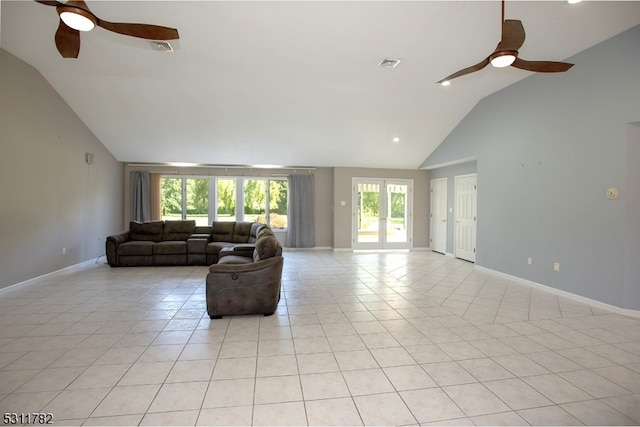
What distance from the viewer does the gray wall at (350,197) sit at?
8.66 m

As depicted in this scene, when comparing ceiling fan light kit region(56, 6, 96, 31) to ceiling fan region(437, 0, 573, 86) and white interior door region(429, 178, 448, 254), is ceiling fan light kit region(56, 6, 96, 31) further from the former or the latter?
white interior door region(429, 178, 448, 254)

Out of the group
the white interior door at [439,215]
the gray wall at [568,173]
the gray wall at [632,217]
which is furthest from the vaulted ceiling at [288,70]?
the gray wall at [632,217]

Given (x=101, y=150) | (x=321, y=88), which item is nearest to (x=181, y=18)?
(x=321, y=88)

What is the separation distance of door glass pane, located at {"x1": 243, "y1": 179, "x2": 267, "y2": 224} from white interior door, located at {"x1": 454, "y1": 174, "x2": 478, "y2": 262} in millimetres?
5290

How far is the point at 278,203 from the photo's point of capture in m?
8.95

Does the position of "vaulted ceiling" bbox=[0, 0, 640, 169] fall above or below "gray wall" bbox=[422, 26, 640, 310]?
above

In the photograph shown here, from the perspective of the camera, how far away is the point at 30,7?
3277mm

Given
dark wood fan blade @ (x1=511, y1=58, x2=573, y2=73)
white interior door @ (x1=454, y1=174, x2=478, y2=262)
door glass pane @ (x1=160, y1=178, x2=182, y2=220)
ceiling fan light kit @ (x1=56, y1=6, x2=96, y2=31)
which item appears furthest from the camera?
door glass pane @ (x1=160, y1=178, x2=182, y2=220)

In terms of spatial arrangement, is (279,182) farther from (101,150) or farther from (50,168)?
(50,168)

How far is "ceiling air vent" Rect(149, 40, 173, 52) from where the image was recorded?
Answer: 12.4 ft

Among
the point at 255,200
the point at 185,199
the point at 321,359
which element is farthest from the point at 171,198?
the point at 321,359

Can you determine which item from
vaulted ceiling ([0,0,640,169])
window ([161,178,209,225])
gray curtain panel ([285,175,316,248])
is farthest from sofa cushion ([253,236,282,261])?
window ([161,178,209,225])

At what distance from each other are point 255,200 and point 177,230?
2440 mm

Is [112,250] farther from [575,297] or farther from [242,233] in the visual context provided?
[575,297]
